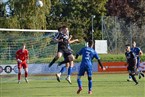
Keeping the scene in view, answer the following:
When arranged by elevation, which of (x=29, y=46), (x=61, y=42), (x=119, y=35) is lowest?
(x=29, y=46)

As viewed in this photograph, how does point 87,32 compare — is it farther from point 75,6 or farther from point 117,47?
point 117,47

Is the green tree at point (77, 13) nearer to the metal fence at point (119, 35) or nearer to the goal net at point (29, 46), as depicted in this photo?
the metal fence at point (119, 35)

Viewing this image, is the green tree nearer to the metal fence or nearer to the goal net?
the metal fence

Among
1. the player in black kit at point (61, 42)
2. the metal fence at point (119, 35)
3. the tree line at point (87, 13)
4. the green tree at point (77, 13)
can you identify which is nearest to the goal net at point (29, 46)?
the player in black kit at point (61, 42)

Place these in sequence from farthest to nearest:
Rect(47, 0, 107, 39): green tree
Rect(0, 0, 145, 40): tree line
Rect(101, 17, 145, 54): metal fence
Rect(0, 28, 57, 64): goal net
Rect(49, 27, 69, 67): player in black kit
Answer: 1. Rect(47, 0, 107, 39): green tree
2. Rect(0, 0, 145, 40): tree line
3. Rect(101, 17, 145, 54): metal fence
4. Rect(0, 28, 57, 64): goal net
5. Rect(49, 27, 69, 67): player in black kit

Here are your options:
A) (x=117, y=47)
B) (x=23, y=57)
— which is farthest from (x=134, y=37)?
(x=23, y=57)

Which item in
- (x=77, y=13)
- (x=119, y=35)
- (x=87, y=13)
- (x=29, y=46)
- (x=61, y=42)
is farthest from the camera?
(x=87, y=13)

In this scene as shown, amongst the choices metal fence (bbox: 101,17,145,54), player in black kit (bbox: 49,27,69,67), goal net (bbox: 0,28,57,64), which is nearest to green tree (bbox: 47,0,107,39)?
metal fence (bbox: 101,17,145,54)

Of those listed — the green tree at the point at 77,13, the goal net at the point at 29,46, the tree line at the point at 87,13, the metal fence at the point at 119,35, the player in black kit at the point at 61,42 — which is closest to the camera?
the player in black kit at the point at 61,42

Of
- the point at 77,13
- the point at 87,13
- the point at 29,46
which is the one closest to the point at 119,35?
the point at 29,46

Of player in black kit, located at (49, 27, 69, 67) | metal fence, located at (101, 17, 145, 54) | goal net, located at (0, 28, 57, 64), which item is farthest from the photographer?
metal fence, located at (101, 17, 145, 54)

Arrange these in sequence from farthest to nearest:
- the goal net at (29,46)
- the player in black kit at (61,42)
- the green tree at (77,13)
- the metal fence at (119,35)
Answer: the green tree at (77,13) → the metal fence at (119,35) → the goal net at (29,46) → the player in black kit at (61,42)

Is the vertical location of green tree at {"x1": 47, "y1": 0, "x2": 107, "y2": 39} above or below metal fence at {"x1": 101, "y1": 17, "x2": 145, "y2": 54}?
above

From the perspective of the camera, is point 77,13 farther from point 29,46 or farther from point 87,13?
point 29,46
